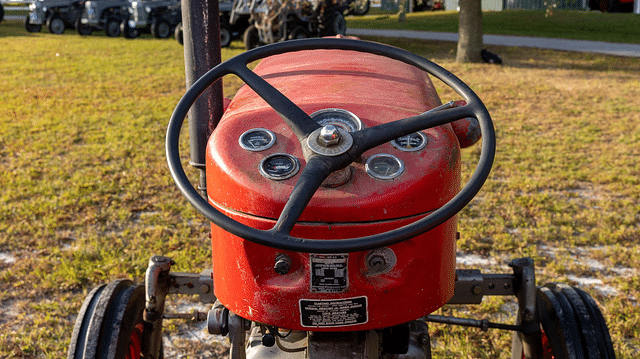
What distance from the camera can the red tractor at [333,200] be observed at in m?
1.11

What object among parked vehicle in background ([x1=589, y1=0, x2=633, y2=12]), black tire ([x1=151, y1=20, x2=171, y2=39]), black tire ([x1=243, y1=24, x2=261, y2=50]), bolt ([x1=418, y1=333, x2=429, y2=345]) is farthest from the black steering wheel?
parked vehicle in background ([x1=589, y1=0, x2=633, y2=12])

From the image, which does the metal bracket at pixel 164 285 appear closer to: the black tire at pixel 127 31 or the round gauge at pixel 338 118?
the round gauge at pixel 338 118

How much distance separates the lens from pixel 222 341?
232 centimetres

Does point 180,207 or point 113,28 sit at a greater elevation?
point 113,28

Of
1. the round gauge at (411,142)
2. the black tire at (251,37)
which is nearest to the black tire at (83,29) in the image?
the black tire at (251,37)

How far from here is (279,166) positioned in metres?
1.20

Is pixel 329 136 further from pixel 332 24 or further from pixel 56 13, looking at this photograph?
pixel 56 13

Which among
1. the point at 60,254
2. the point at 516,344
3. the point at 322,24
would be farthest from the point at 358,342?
the point at 322,24

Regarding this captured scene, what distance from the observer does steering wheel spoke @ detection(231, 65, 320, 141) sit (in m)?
1.19

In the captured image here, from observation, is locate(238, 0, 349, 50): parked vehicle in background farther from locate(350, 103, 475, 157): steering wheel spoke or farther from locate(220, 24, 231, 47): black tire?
locate(350, 103, 475, 157): steering wheel spoke

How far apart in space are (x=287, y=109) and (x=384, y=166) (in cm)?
23

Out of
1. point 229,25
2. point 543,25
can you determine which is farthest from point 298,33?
point 543,25

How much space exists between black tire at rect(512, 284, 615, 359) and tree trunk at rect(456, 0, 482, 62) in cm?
848

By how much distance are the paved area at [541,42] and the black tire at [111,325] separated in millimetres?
10678
